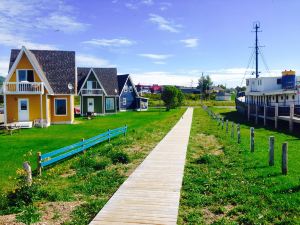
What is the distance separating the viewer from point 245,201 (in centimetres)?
916

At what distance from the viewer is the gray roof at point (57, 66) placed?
34.9 m

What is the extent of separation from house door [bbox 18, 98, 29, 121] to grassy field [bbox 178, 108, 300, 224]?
20956 millimetres

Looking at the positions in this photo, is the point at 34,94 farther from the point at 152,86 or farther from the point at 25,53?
the point at 152,86

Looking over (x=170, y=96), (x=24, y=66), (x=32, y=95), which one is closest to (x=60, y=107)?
(x=32, y=95)

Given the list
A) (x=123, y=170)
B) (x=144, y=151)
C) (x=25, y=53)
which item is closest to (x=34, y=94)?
(x=25, y=53)

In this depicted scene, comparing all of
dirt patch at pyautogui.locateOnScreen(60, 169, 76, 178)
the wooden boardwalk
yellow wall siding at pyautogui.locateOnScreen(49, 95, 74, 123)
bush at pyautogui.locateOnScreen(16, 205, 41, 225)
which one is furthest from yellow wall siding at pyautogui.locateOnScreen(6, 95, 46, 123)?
bush at pyautogui.locateOnScreen(16, 205, 41, 225)

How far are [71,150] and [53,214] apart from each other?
9682 millimetres

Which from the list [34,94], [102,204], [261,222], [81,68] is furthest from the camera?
[81,68]

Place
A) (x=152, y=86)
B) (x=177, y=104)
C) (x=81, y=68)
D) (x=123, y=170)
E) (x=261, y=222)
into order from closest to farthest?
(x=261, y=222)
(x=123, y=170)
(x=81, y=68)
(x=177, y=104)
(x=152, y=86)

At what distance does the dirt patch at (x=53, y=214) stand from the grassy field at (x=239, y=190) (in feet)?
9.47

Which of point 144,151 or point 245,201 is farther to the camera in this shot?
point 144,151

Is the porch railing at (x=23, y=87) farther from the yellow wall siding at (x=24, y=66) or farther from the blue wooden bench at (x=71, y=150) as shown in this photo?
the blue wooden bench at (x=71, y=150)

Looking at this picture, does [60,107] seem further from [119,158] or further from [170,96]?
[170,96]

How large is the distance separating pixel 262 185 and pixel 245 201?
1.74 metres
